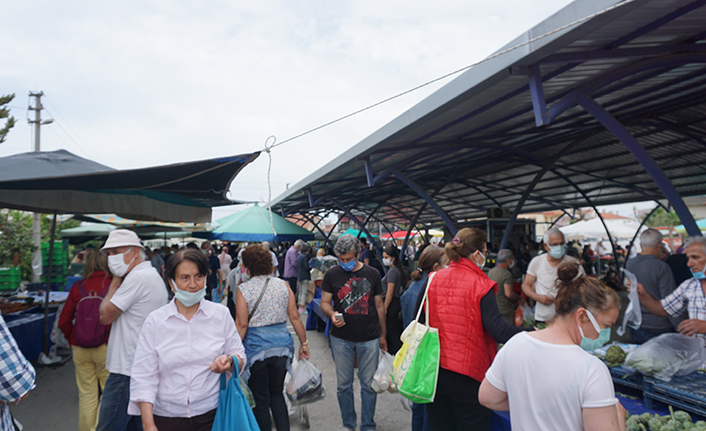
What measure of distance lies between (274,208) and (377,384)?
20.7 meters

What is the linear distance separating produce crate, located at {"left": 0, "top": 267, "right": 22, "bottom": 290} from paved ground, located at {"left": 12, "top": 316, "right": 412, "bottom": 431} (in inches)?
212

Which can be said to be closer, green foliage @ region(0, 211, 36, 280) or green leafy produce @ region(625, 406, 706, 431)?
green leafy produce @ region(625, 406, 706, 431)

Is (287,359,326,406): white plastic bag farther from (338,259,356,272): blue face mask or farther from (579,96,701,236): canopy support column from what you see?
(579,96,701,236): canopy support column

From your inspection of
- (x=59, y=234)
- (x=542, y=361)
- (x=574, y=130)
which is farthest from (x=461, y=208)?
(x=542, y=361)

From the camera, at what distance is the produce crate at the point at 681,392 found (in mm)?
2557

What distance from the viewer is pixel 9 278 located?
32.9 ft

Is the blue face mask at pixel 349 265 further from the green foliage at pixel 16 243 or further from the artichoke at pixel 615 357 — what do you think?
the green foliage at pixel 16 243

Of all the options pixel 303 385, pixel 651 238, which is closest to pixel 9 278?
pixel 303 385

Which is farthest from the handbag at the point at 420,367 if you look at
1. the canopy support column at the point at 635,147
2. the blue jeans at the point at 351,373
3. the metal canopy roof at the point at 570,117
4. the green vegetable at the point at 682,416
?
the canopy support column at the point at 635,147

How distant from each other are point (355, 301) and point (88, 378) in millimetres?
2339

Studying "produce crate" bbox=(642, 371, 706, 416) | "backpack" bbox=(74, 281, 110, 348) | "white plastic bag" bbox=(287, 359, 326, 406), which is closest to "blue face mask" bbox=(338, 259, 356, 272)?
"white plastic bag" bbox=(287, 359, 326, 406)

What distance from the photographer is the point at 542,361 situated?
1536 mm

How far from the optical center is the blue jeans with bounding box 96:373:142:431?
109 inches

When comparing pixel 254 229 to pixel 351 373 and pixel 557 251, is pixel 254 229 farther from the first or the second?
pixel 557 251
